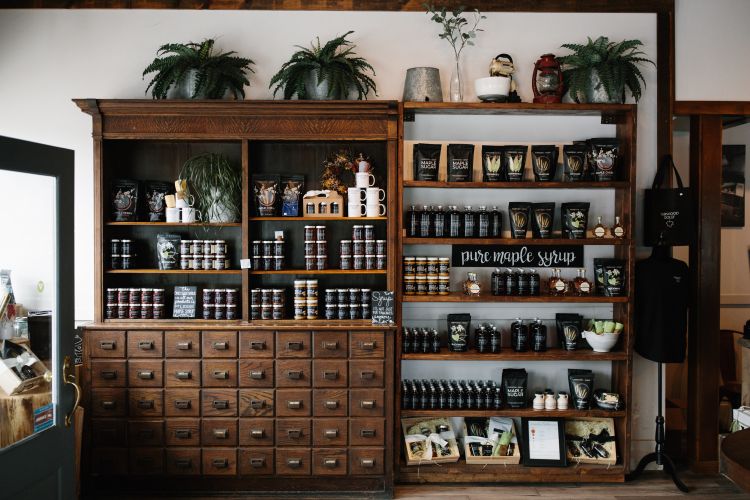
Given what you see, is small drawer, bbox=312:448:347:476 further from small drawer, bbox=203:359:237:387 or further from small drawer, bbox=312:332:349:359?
small drawer, bbox=203:359:237:387

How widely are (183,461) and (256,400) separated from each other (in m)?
0.58

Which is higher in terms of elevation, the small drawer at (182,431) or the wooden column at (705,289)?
the wooden column at (705,289)

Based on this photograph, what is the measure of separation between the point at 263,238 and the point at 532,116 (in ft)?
6.49

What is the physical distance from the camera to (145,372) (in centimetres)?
380

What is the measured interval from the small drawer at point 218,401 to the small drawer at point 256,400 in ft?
0.18

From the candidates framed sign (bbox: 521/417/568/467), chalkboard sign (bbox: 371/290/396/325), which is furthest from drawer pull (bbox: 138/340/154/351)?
framed sign (bbox: 521/417/568/467)

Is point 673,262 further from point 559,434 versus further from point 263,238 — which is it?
point 263,238

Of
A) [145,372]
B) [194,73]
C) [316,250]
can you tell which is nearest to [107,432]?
[145,372]

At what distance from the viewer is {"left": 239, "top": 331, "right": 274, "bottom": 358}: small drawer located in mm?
3811

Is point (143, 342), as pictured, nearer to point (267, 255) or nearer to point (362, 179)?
point (267, 255)

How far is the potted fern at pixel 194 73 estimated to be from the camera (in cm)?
388

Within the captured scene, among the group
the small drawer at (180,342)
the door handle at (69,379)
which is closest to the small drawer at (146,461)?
the small drawer at (180,342)

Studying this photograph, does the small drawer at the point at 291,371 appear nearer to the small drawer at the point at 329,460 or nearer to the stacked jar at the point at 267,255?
the small drawer at the point at 329,460

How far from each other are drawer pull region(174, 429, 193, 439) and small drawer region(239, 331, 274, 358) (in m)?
0.57
